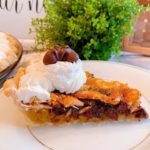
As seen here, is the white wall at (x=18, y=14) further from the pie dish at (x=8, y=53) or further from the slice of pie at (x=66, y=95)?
the slice of pie at (x=66, y=95)

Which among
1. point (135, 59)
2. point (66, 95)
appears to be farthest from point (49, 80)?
point (135, 59)

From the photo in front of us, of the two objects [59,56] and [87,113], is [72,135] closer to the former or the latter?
[87,113]

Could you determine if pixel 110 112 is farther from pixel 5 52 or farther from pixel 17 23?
pixel 17 23

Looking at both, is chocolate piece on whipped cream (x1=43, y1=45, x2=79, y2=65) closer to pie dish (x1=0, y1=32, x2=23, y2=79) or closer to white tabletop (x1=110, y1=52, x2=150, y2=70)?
pie dish (x1=0, y1=32, x2=23, y2=79)

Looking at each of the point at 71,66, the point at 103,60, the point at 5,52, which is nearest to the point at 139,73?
the point at 103,60

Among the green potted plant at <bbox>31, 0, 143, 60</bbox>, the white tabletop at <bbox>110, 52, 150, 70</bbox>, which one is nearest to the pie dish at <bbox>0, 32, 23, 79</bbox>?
the green potted plant at <bbox>31, 0, 143, 60</bbox>
